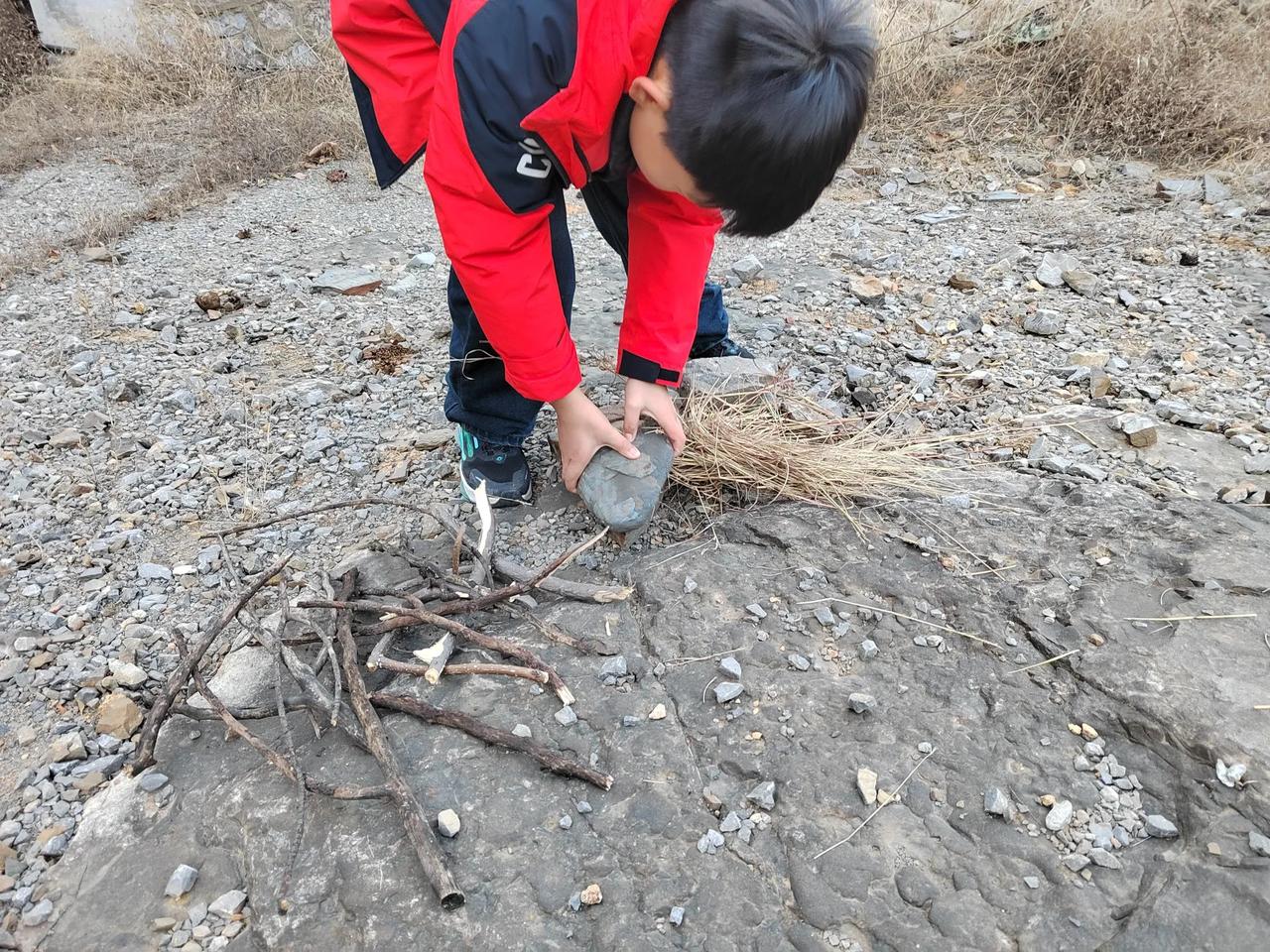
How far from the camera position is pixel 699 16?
130cm

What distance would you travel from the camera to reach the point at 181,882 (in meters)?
1.34

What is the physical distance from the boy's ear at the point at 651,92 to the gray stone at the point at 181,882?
1359 mm

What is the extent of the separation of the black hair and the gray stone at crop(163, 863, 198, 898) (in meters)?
1.31

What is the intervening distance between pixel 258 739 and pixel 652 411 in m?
1.05

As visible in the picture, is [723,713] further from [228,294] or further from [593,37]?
[228,294]

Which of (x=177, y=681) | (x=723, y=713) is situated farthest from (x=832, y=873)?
(x=177, y=681)

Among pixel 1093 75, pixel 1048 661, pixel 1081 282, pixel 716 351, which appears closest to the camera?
pixel 1048 661

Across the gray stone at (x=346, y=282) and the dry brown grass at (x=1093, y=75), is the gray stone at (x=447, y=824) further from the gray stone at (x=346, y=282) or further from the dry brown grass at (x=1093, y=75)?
the dry brown grass at (x=1093, y=75)

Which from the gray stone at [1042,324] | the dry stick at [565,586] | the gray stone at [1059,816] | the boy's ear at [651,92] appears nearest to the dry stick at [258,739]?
the dry stick at [565,586]

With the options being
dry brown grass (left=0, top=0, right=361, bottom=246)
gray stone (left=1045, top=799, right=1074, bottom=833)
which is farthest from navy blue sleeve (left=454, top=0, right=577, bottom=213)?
dry brown grass (left=0, top=0, right=361, bottom=246)

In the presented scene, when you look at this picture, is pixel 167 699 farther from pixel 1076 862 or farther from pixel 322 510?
pixel 1076 862

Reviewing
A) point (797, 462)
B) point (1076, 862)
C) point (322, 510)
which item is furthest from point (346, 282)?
point (1076, 862)

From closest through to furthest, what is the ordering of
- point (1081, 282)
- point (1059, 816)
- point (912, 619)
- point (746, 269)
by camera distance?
point (1059, 816) < point (912, 619) < point (1081, 282) < point (746, 269)

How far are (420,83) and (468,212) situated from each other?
323mm
